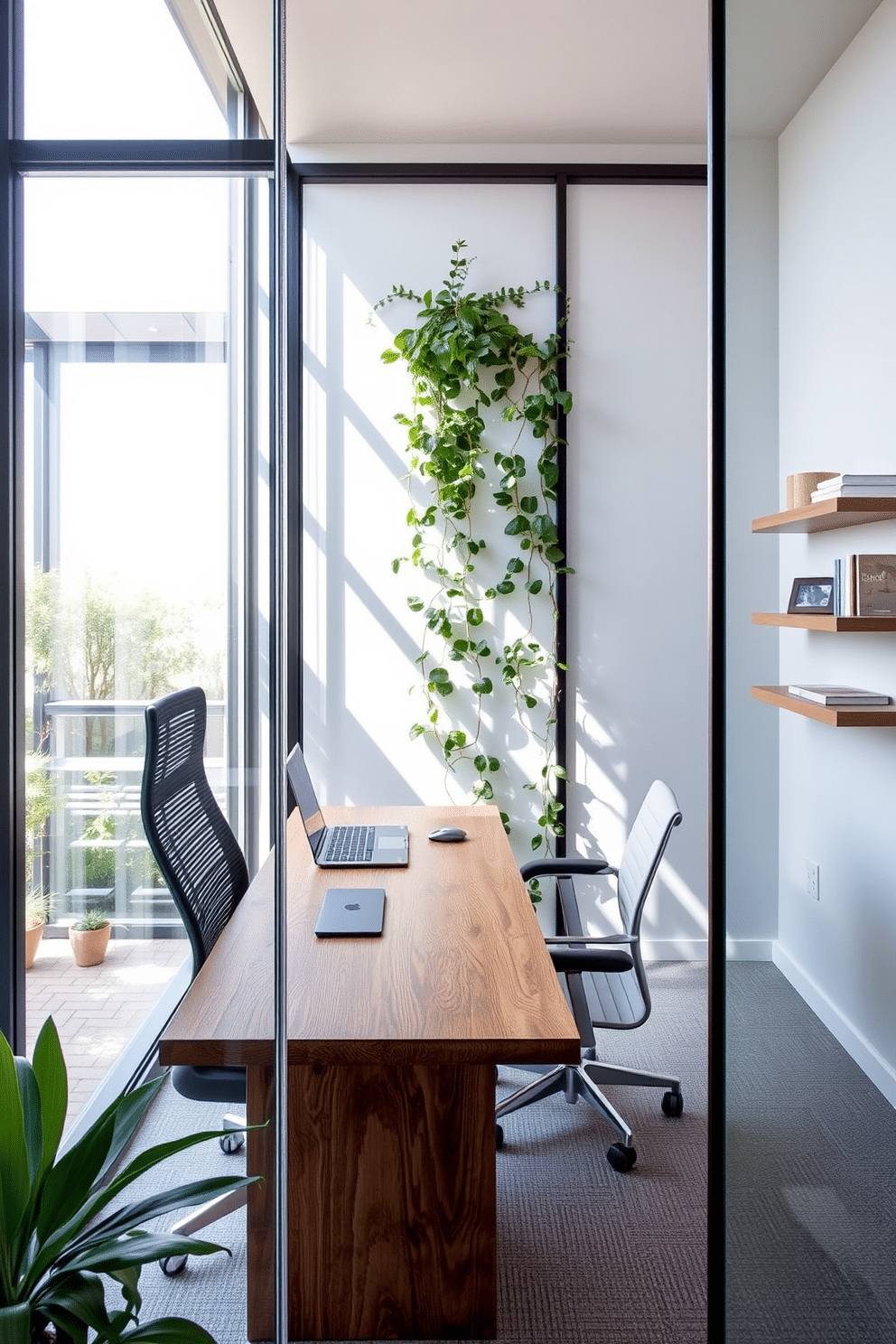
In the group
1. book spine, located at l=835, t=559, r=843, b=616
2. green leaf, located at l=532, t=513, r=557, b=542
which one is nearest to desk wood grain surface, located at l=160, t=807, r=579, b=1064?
book spine, located at l=835, t=559, r=843, b=616

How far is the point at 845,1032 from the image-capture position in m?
0.86

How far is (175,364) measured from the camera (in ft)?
3.77

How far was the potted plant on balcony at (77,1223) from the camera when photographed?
0.71 metres

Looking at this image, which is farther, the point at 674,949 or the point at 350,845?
the point at 674,949

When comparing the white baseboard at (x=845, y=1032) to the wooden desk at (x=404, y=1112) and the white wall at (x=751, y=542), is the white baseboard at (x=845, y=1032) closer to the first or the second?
the white wall at (x=751, y=542)

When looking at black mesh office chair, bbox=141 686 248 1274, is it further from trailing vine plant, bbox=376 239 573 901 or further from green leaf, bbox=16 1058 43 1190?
trailing vine plant, bbox=376 239 573 901

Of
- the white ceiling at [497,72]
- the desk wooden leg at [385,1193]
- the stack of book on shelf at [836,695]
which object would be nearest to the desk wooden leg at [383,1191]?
the desk wooden leg at [385,1193]

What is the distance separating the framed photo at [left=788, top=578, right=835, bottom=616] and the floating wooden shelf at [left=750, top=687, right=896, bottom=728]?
0.09 metres

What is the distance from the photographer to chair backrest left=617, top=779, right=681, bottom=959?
1.80 metres

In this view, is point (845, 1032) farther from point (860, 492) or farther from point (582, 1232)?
point (582, 1232)

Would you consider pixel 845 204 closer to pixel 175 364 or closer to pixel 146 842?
pixel 175 364

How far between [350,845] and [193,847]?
71 cm

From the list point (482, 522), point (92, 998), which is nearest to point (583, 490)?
point (482, 522)

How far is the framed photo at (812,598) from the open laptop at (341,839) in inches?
45.3
